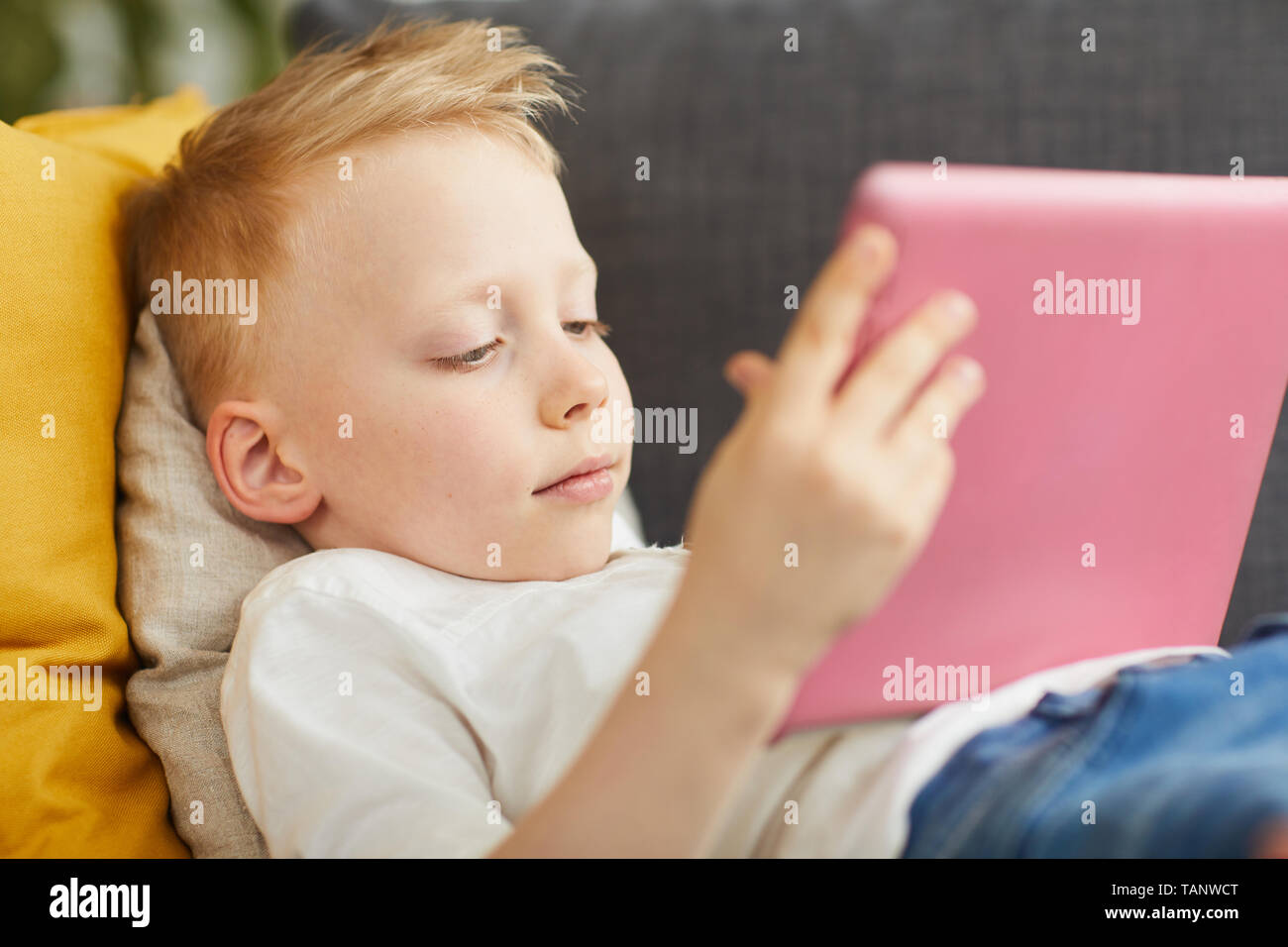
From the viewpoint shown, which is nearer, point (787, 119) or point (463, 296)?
point (463, 296)

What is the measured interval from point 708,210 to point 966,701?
2.37 feet

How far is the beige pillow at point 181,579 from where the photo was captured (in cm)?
74

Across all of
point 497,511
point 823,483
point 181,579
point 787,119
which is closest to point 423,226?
point 497,511

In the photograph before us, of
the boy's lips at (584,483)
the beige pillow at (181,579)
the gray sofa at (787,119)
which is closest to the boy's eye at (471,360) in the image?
the boy's lips at (584,483)

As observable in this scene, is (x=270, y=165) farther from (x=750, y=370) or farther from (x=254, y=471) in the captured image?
(x=750, y=370)

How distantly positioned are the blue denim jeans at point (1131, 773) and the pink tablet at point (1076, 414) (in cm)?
5

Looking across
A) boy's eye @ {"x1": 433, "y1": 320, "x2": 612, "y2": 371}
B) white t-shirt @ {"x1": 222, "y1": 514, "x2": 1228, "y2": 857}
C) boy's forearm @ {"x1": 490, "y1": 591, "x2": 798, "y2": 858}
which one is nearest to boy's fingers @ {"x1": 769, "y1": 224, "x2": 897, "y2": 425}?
boy's forearm @ {"x1": 490, "y1": 591, "x2": 798, "y2": 858}

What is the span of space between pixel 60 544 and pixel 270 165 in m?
0.34

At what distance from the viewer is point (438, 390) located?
749mm

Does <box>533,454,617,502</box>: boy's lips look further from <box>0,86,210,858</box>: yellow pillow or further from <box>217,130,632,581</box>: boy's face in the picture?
<box>0,86,210,858</box>: yellow pillow

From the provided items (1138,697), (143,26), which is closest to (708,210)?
(1138,697)

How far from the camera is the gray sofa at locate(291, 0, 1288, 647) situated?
112 cm
